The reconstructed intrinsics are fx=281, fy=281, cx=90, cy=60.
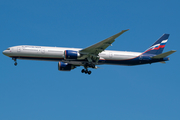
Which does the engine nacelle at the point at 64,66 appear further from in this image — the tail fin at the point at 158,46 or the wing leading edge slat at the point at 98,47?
the tail fin at the point at 158,46

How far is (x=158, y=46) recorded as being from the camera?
53.7m

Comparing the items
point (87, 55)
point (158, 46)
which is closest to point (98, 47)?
point (87, 55)

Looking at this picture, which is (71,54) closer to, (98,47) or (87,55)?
(87,55)

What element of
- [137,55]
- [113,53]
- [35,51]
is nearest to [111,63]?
[113,53]

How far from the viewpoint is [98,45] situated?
148 ft

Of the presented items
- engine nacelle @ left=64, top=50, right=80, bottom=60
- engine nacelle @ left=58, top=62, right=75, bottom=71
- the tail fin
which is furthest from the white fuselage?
the tail fin

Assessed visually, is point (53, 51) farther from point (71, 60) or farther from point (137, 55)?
point (137, 55)

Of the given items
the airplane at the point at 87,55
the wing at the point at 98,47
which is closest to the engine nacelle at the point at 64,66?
the airplane at the point at 87,55

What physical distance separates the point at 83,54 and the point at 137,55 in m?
10.5

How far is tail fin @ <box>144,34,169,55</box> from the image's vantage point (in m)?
53.0

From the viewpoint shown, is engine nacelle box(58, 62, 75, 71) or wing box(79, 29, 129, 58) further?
engine nacelle box(58, 62, 75, 71)

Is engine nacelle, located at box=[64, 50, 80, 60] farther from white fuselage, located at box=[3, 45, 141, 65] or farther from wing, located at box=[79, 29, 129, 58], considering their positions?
white fuselage, located at box=[3, 45, 141, 65]

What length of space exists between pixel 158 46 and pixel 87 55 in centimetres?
1508

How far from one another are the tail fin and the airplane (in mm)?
1100
